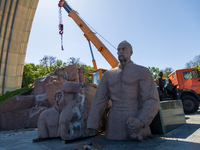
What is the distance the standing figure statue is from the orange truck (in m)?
5.33

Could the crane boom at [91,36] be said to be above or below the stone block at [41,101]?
above

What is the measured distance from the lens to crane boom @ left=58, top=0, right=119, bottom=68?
10027 mm

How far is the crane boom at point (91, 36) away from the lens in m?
10.0

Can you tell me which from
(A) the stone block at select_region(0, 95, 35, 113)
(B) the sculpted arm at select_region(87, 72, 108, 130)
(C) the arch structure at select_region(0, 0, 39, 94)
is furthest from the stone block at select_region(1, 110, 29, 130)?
(C) the arch structure at select_region(0, 0, 39, 94)

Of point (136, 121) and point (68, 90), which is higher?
point (68, 90)

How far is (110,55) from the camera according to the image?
998 centimetres

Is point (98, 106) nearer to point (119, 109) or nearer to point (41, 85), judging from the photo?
point (119, 109)

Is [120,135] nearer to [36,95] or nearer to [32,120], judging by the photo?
[32,120]

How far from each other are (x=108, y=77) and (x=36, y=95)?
161 inches

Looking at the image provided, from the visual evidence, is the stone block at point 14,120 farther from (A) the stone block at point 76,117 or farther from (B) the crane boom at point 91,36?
(B) the crane boom at point 91,36

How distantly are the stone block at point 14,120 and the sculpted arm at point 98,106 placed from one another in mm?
3587

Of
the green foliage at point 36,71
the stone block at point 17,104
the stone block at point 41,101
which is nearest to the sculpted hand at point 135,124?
the stone block at point 41,101

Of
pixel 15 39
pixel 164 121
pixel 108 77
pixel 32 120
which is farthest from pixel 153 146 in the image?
pixel 15 39

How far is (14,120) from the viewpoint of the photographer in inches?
210
